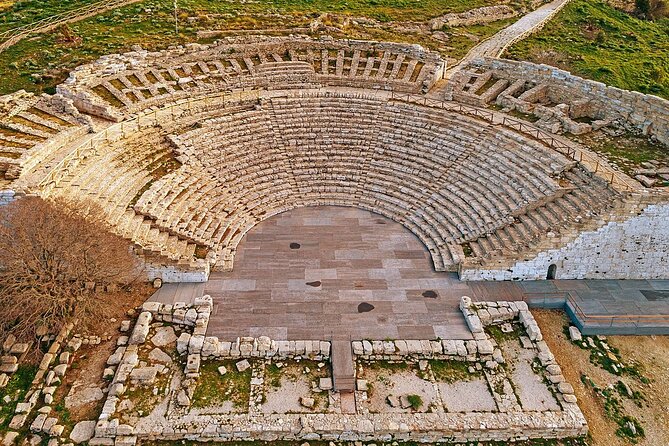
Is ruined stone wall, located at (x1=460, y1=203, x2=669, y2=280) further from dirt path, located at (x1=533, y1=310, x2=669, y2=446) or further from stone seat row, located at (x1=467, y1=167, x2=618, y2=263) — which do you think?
dirt path, located at (x1=533, y1=310, x2=669, y2=446)

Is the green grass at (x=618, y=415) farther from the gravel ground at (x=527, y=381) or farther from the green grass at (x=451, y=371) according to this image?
the green grass at (x=451, y=371)

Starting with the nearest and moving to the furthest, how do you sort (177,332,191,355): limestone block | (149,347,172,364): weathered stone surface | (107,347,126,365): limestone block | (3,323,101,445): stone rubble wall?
(3,323,101,445): stone rubble wall < (107,347,126,365): limestone block < (149,347,172,364): weathered stone surface < (177,332,191,355): limestone block

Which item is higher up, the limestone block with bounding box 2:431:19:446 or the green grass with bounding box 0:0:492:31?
the green grass with bounding box 0:0:492:31

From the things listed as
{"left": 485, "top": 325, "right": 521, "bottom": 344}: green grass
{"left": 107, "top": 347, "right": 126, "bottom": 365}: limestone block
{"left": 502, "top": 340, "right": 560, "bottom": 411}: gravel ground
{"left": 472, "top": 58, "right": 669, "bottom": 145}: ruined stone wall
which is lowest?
{"left": 107, "top": 347, "right": 126, "bottom": 365}: limestone block

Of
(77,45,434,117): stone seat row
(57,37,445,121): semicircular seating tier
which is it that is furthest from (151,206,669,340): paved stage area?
(77,45,434,117): stone seat row

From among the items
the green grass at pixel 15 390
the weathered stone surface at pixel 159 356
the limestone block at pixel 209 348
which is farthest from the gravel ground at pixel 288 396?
the green grass at pixel 15 390

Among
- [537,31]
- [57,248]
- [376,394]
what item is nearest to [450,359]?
[376,394]

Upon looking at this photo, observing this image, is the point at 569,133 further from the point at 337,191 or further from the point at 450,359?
the point at 450,359
